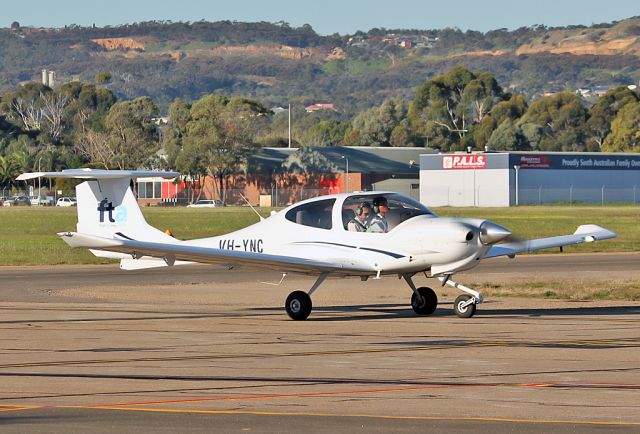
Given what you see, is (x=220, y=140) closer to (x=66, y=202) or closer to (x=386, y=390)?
(x=66, y=202)

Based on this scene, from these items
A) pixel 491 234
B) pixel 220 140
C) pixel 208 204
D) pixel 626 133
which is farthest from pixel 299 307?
pixel 626 133

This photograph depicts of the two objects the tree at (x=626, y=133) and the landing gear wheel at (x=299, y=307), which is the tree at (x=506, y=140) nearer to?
the tree at (x=626, y=133)

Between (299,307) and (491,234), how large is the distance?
344 cm

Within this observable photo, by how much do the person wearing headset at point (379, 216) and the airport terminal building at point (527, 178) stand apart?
311 feet

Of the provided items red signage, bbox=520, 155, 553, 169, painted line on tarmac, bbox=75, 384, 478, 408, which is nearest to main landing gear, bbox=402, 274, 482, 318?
painted line on tarmac, bbox=75, 384, 478, 408

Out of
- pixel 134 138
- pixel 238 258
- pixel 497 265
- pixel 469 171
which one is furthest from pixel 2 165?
pixel 238 258

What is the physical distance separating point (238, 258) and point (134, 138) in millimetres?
145396

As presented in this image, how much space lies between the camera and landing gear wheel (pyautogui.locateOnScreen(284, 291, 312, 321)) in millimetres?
20812

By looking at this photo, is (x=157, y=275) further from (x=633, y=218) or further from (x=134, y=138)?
(x=134, y=138)

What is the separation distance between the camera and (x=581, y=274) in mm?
32625

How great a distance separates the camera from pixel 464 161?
118562 millimetres

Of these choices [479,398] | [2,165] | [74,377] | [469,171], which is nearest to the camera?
[479,398]

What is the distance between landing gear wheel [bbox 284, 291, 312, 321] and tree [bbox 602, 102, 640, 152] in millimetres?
172707

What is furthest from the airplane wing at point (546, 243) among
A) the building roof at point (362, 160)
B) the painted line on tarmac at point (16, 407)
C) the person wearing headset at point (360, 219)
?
the building roof at point (362, 160)
